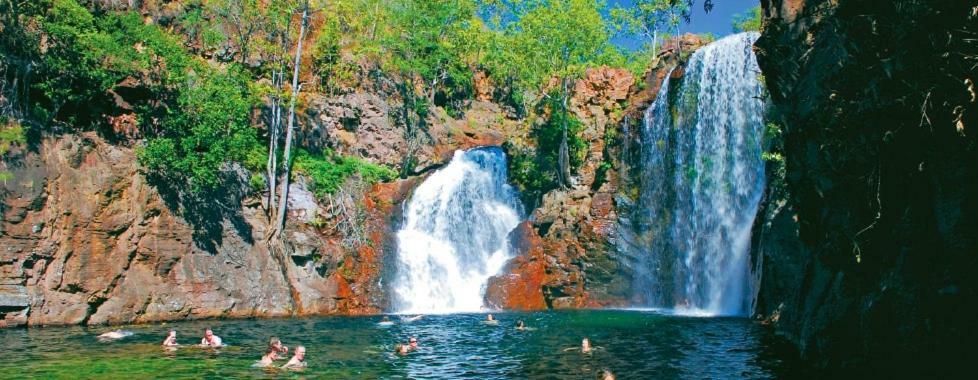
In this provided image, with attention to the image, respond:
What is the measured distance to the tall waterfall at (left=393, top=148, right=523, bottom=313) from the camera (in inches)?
1294

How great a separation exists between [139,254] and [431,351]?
45.8 ft

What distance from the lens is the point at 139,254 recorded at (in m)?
25.2

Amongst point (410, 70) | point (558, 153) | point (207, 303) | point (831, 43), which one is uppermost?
point (410, 70)

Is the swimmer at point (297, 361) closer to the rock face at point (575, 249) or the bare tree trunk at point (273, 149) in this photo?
the bare tree trunk at point (273, 149)

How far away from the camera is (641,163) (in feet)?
116

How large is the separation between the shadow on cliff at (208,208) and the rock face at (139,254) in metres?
0.05

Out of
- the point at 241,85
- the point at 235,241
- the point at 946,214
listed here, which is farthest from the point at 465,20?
the point at 946,214

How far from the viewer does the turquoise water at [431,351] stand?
48.7 feet

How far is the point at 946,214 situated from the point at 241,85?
97.5 feet

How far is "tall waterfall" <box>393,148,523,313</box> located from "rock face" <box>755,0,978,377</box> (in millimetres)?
21335

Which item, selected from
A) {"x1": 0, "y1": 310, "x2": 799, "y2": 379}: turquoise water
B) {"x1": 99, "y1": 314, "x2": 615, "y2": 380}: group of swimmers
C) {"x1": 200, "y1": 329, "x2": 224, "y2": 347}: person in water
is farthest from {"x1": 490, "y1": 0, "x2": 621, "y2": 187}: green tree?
{"x1": 200, "y1": 329, "x2": 224, "y2": 347}: person in water

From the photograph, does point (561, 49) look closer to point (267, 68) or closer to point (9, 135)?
point (267, 68)

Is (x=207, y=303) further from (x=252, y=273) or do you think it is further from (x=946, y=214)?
(x=946, y=214)

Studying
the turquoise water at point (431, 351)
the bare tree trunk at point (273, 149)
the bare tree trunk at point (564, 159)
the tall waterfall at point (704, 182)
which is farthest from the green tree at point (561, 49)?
the turquoise water at point (431, 351)
